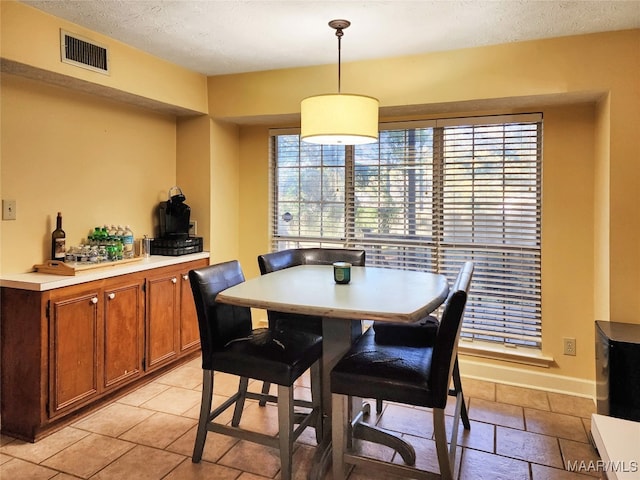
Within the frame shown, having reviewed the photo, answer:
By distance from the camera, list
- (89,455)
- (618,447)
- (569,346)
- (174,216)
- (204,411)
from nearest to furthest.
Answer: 1. (618,447)
2. (204,411)
3. (89,455)
4. (569,346)
5. (174,216)

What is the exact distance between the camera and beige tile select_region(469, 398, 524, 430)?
2.65 metres

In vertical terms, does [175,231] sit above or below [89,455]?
above

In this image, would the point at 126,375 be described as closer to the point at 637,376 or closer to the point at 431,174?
the point at 431,174

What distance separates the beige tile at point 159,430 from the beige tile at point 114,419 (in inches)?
2.2

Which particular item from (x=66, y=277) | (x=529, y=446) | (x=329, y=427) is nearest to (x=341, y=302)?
(x=329, y=427)

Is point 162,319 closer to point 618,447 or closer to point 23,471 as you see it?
point 23,471

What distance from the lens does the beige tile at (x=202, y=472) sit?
2.10 metres

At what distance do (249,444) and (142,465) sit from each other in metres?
0.53

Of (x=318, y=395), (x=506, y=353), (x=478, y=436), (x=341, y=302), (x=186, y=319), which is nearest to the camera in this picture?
(x=341, y=302)

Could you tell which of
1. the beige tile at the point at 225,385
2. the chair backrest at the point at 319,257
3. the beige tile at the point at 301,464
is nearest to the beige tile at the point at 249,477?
the beige tile at the point at 301,464

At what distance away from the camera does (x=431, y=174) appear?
134 inches

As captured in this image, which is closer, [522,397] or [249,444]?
[249,444]

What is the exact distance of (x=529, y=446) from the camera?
2.38 m

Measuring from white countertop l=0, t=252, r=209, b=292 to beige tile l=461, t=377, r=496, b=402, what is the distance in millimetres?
2319
